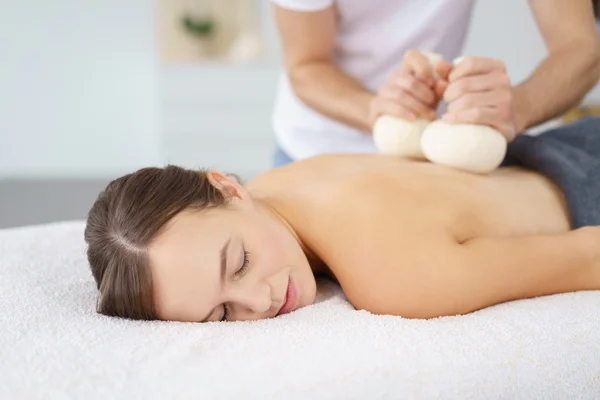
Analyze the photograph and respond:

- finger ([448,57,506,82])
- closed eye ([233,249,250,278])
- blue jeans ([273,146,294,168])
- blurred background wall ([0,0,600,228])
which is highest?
finger ([448,57,506,82])

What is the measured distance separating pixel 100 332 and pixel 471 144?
74 cm

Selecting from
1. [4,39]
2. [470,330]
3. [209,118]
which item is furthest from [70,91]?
[470,330]

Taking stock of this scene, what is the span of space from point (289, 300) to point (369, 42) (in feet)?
3.08

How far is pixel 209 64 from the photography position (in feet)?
15.6

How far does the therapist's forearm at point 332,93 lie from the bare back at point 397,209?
0.25 meters

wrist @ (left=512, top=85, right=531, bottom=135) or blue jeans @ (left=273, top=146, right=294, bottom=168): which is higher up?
wrist @ (left=512, top=85, right=531, bottom=135)

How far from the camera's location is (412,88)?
A: 1455 millimetres

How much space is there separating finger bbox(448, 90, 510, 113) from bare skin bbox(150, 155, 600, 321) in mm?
122

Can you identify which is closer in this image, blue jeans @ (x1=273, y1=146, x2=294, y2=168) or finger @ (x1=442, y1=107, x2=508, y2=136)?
finger @ (x1=442, y1=107, x2=508, y2=136)

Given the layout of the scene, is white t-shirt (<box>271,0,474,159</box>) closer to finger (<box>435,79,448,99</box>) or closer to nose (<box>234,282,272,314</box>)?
finger (<box>435,79,448,99</box>)

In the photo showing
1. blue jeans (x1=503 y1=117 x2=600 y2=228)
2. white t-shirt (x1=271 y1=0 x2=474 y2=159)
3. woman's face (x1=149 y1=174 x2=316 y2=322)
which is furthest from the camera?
white t-shirt (x1=271 y1=0 x2=474 y2=159)

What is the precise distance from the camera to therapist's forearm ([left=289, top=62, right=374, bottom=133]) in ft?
5.70

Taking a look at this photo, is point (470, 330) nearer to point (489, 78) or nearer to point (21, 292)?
point (489, 78)

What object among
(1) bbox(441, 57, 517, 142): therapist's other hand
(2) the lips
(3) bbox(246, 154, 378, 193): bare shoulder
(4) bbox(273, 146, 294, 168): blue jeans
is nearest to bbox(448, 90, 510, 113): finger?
(1) bbox(441, 57, 517, 142): therapist's other hand
